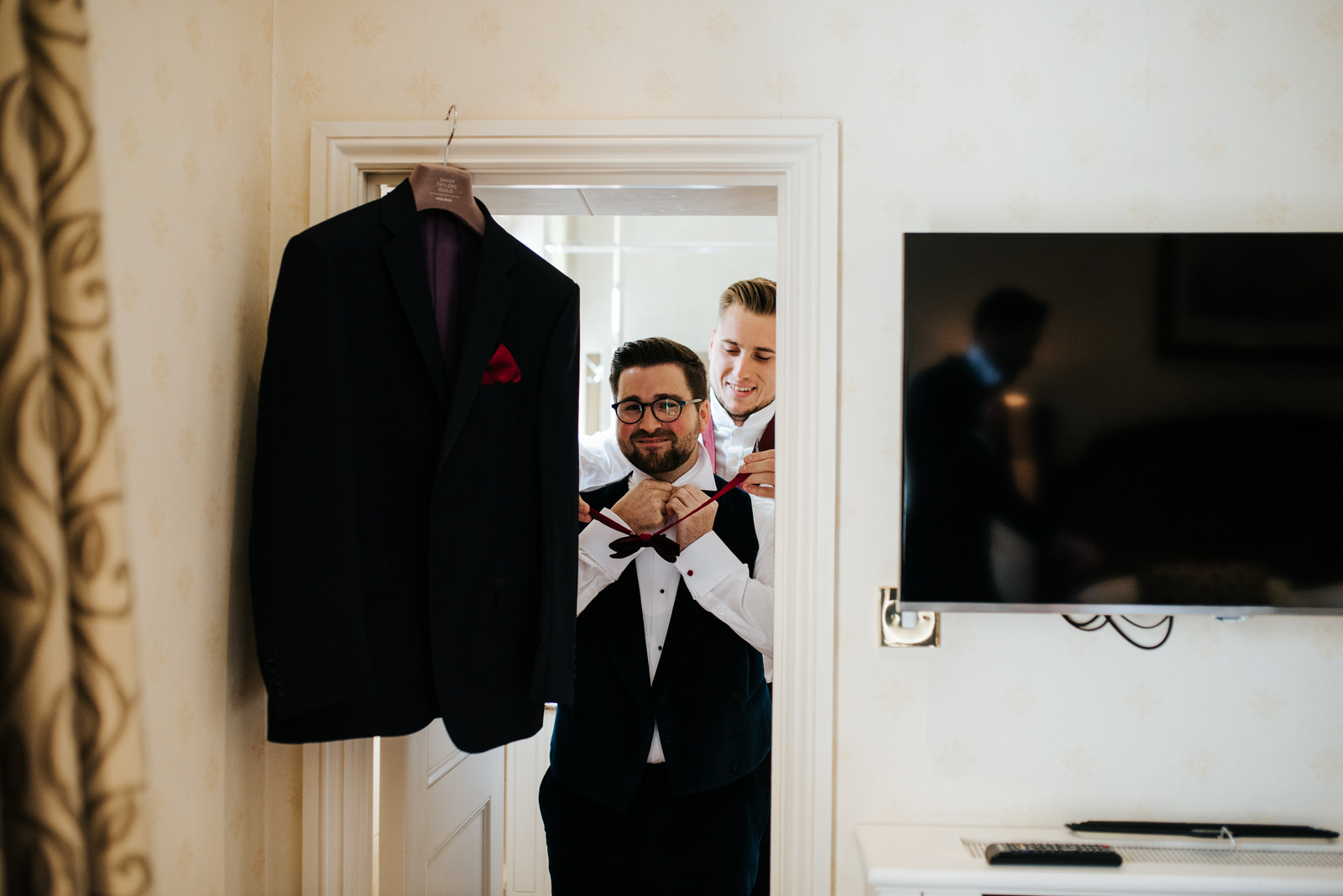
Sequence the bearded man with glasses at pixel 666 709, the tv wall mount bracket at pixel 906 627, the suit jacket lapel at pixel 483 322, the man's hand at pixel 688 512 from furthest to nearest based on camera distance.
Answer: the man's hand at pixel 688 512
the bearded man with glasses at pixel 666 709
the tv wall mount bracket at pixel 906 627
the suit jacket lapel at pixel 483 322

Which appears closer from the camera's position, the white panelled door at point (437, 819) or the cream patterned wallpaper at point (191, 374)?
the cream patterned wallpaper at point (191, 374)

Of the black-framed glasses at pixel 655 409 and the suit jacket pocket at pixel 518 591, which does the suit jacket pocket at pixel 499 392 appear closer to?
the suit jacket pocket at pixel 518 591

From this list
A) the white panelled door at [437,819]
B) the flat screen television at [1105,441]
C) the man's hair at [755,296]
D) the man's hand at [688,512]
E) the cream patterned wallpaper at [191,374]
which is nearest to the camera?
the cream patterned wallpaper at [191,374]

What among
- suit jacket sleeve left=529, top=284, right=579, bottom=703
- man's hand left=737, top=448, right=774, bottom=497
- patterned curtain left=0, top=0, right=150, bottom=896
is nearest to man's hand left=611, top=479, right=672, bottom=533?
man's hand left=737, top=448, right=774, bottom=497

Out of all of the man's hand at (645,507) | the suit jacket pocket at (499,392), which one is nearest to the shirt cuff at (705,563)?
the man's hand at (645,507)

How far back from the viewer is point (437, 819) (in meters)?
1.77

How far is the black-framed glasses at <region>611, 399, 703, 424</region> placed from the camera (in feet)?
7.56

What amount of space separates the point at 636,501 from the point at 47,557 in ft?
5.23

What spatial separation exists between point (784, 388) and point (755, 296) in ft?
3.26

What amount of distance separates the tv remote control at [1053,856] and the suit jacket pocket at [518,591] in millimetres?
916

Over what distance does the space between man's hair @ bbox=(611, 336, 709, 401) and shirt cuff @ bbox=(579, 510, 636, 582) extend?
447mm

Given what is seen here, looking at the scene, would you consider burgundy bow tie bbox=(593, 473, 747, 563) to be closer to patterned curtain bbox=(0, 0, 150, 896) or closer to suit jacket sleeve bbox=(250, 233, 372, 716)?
suit jacket sleeve bbox=(250, 233, 372, 716)

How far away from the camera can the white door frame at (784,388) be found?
1456 mm

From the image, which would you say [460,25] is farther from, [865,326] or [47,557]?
[47,557]
